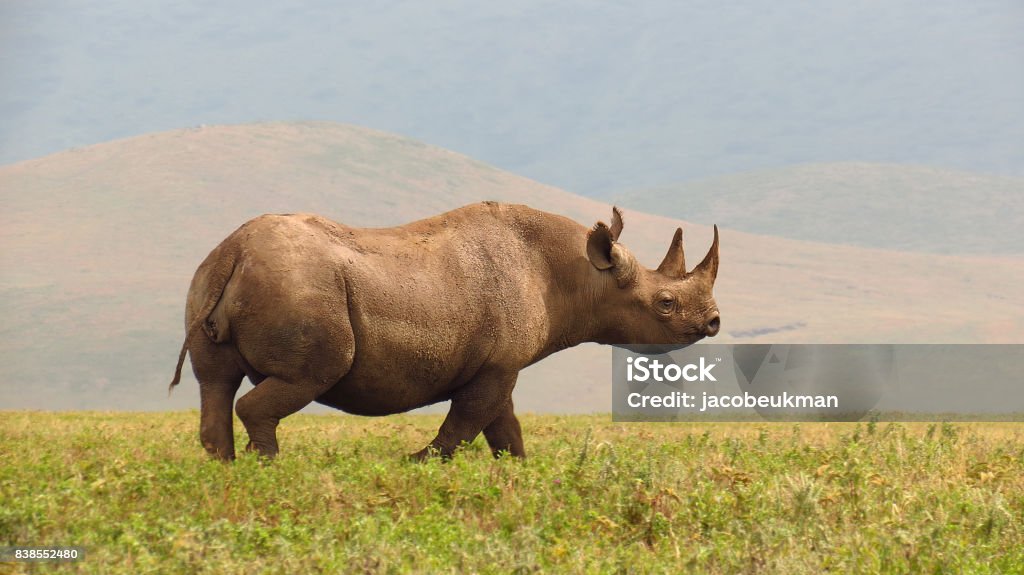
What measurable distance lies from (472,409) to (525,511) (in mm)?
2881

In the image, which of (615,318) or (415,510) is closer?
(415,510)

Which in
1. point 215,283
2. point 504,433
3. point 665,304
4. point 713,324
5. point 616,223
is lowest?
point 504,433

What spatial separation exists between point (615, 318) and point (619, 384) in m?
9.11

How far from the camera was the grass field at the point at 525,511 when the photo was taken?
842 centimetres

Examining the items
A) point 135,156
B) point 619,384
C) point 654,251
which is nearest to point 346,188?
point 135,156

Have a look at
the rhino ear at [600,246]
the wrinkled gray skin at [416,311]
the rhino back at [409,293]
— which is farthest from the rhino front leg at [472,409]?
the rhino ear at [600,246]

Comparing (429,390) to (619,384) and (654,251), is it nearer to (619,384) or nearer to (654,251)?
(619,384)

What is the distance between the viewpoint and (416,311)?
11750mm

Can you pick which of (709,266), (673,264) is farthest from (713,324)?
(673,264)

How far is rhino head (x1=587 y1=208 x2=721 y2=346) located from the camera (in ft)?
43.4

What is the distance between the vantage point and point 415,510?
9.98m

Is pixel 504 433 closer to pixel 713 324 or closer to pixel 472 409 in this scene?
→ pixel 472 409

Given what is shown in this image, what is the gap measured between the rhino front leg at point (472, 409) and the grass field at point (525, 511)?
0.74 feet

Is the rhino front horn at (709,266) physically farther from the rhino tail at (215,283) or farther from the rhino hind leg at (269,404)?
the rhino tail at (215,283)
